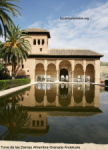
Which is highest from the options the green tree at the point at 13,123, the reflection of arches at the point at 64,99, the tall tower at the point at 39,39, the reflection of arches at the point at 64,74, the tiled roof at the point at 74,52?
the tall tower at the point at 39,39

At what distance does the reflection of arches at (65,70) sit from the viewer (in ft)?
114

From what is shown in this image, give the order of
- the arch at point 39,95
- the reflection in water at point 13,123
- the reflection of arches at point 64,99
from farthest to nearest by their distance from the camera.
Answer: the arch at point 39,95, the reflection of arches at point 64,99, the reflection in water at point 13,123

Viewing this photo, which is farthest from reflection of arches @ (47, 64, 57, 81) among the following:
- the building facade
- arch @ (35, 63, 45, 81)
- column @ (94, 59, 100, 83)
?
column @ (94, 59, 100, 83)

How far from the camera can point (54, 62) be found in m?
32.5

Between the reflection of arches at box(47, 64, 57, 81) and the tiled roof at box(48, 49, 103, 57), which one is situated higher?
the tiled roof at box(48, 49, 103, 57)

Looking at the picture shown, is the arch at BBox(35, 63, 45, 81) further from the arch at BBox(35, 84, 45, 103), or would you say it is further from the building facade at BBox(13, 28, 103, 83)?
the arch at BBox(35, 84, 45, 103)

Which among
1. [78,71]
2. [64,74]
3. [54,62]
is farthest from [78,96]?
[64,74]

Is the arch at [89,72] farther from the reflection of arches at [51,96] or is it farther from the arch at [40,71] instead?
the reflection of arches at [51,96]

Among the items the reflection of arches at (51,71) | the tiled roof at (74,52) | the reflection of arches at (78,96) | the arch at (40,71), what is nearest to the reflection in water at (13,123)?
the reflection of arches at (78,96)

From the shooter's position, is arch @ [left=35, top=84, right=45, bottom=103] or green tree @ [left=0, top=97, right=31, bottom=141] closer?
green tree @ [left=0, top=97, right=31, bottom=141]

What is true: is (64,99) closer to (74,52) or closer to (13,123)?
(13,123)

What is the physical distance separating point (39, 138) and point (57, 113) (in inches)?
105

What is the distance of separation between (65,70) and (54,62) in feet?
20.6

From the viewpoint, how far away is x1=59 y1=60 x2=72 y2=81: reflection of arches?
34.9 metres
